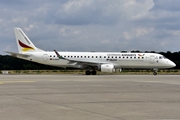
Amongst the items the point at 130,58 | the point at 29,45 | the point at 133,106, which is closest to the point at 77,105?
the point at 133,106

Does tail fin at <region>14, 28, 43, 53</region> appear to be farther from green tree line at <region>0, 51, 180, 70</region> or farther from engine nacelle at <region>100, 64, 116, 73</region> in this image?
green tree line at <region>0, 51, 180, 70</region>

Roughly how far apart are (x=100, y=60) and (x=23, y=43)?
11.2 m

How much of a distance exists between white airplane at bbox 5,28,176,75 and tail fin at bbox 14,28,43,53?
2.12 ft

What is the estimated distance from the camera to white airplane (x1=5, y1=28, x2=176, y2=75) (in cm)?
4353

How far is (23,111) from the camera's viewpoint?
11.1m

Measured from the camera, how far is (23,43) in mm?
47250

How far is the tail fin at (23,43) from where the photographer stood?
47156 mm

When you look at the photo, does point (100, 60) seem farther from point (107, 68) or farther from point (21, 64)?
point (21, 64)

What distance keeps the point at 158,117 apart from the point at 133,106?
2.44 m

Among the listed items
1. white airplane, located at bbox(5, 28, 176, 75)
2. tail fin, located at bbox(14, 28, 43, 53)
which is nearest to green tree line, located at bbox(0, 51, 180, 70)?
tail fin, located at bbox(14, 28, 43, 53)

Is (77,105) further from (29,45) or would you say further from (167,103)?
(29,45)

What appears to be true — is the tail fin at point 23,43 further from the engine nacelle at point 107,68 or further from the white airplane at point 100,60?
the engine nacelle at point 107,68

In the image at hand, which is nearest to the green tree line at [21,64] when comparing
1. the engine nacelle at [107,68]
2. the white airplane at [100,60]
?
the white airplane at [100,60]

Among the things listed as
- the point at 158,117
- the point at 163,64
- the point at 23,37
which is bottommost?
the point at 158,117
